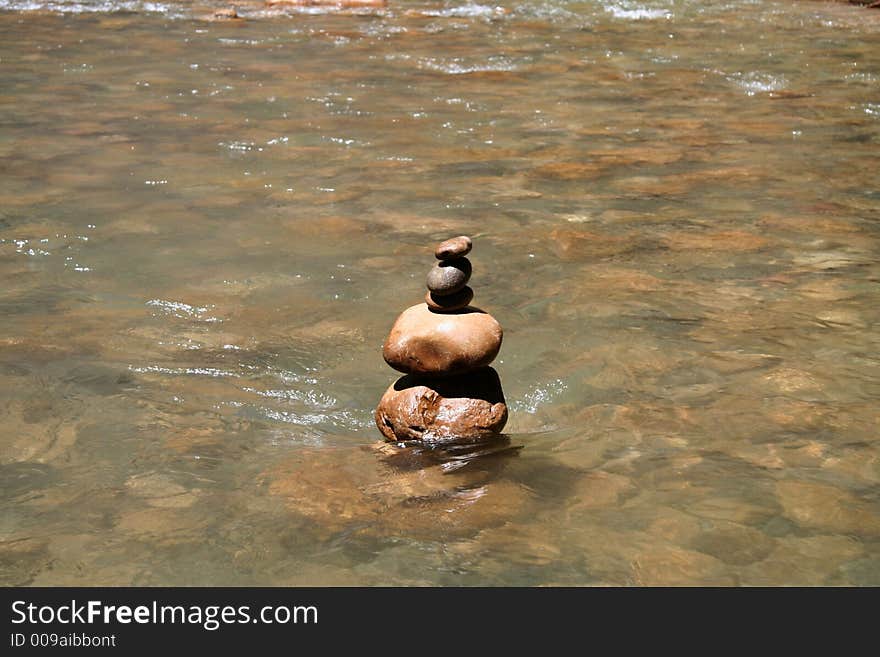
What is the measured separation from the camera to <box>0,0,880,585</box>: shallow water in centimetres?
247

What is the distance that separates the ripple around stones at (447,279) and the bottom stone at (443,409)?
255mm

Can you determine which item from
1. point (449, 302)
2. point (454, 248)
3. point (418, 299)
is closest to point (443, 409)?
point (449, 302)

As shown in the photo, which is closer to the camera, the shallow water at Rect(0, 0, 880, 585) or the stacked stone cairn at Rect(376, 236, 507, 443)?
the shallow water at Rect(0, 0, 880, 585)

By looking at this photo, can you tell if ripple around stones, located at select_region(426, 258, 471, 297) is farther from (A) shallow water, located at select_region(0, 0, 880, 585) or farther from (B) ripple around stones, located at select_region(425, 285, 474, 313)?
(A) shallow water, located at select_region(0, 0, 880, 585)

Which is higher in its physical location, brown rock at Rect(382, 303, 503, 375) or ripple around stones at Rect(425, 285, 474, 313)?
ripple around stones at Rect(425, 285, 474, 313)

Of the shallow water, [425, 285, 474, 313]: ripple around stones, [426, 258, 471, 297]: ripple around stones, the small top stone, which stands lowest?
the shallow water

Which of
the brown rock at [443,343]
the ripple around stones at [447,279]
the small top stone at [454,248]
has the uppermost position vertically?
the small top stone at [454,248]

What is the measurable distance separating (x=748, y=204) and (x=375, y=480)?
3327 mm

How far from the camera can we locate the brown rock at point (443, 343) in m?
3.03

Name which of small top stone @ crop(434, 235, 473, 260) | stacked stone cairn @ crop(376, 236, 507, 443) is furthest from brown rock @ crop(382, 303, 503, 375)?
small top stone @ crop(434, 235, 473, 260)

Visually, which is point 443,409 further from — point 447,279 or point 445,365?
point 447,279

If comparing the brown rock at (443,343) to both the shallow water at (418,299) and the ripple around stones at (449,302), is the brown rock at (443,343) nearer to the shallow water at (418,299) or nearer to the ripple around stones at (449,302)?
the ripple around stones at (449,302)

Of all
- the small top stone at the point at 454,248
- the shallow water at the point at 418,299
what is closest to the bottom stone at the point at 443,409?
the shallow water at the point at 418,299

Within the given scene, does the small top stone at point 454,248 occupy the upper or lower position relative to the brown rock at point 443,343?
upper
